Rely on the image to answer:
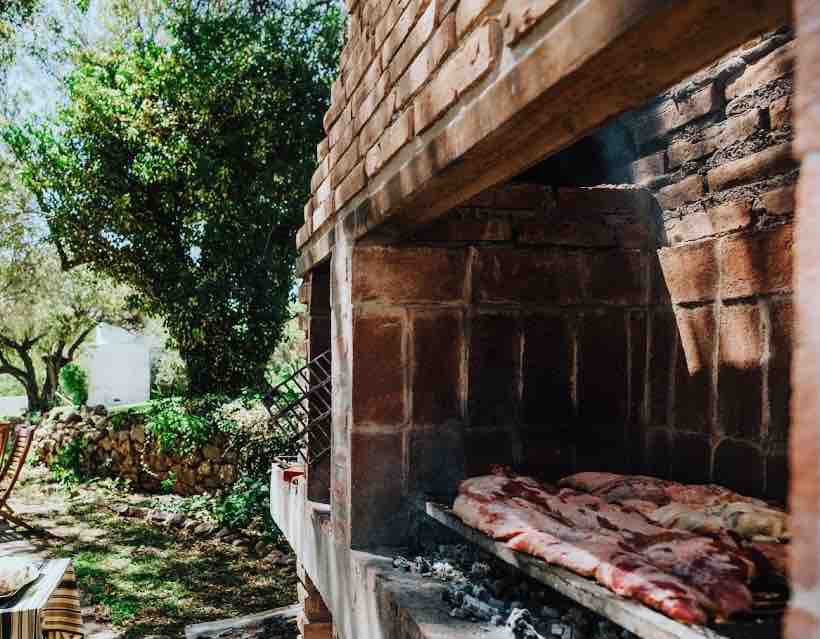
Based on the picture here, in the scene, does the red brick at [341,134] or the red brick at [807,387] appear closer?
the red brick at [807,387]

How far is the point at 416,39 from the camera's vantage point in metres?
2.02

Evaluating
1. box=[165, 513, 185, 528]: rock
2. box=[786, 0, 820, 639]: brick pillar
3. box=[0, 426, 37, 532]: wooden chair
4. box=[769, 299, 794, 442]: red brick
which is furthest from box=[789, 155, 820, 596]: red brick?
box=[165, 513, 185, 528]: rock

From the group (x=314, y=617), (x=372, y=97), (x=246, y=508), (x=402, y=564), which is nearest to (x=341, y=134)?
(x=372, y=97)

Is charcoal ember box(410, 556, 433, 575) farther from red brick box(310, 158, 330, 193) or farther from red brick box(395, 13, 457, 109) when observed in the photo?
red brick box(310, 158, 330, 193)

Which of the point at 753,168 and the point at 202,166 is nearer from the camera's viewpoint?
the point at 753,168

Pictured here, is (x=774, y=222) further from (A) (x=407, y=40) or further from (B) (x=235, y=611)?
(B) (x=235, y=611)

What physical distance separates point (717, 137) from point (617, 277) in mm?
636

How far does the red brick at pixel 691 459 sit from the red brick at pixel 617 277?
572 millimetres

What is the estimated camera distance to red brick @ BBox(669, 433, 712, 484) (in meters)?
2.43

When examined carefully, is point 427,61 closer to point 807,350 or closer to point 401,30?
point 401,30

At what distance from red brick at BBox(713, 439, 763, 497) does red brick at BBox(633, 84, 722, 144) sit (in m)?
1.17

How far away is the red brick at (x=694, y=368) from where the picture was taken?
2.43 meters

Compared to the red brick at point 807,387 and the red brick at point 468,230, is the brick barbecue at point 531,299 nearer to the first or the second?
the red brick at point 468,230

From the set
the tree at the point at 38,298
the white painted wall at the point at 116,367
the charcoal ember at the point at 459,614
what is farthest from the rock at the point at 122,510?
the white painted wall at the point at 116,367
